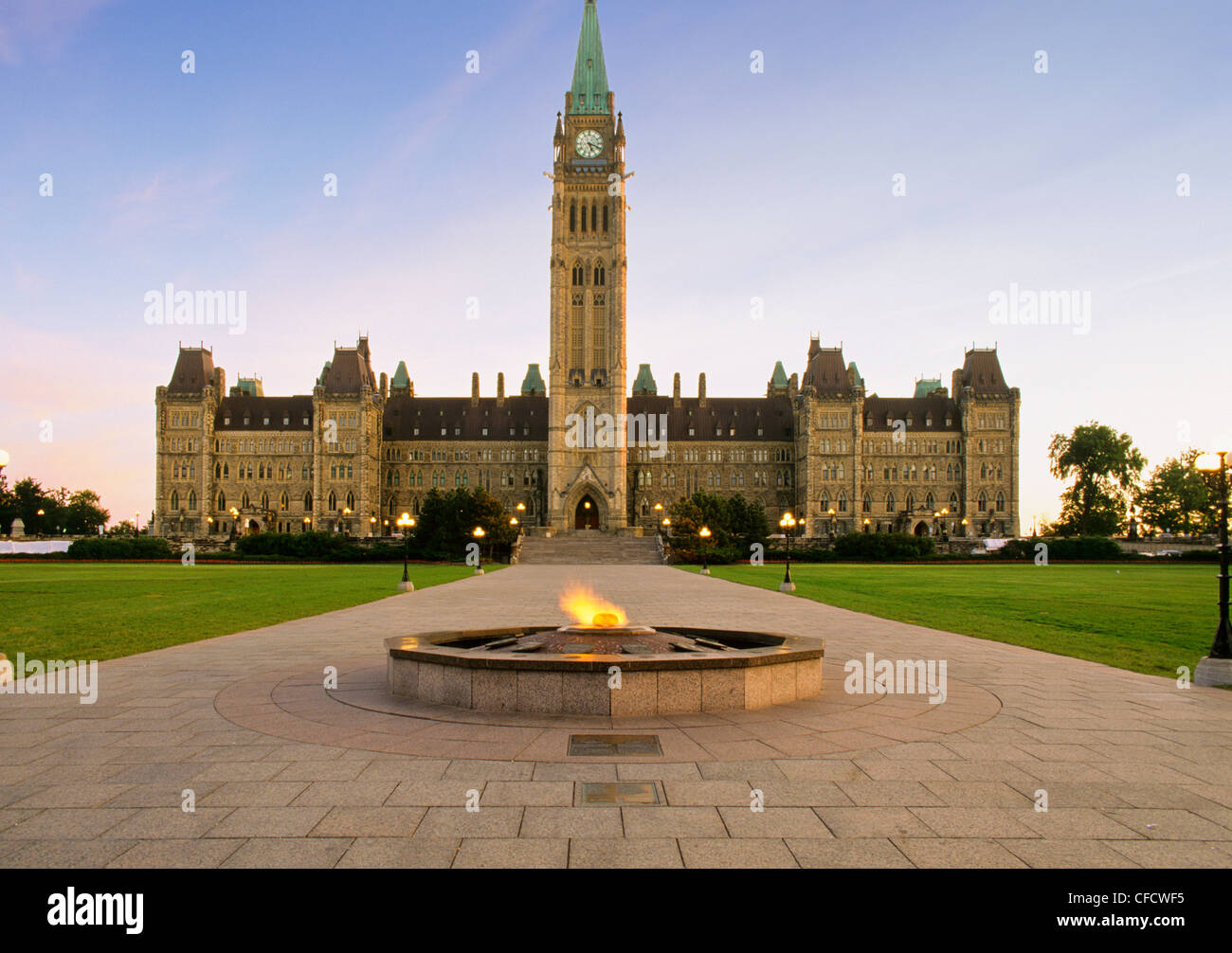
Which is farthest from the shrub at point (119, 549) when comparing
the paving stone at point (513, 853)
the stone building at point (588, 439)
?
the paving stone at point (513, 853)

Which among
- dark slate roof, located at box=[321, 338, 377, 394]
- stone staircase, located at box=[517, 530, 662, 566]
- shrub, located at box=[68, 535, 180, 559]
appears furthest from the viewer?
dark slate roof, located at box=[321, 338, 377, 394]

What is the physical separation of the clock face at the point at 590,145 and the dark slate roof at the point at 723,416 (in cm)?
3149

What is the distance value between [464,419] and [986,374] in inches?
2599

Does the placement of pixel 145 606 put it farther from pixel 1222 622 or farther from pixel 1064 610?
pixel 1064 610

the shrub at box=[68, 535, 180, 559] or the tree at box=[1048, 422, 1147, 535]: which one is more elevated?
the tree at box=[1048, 422, 1147, 535]

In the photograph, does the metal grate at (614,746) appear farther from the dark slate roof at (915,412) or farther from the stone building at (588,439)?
the dark slate roof at (915,412)

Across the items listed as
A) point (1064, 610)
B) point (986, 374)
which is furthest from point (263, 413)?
point (1064, 610)

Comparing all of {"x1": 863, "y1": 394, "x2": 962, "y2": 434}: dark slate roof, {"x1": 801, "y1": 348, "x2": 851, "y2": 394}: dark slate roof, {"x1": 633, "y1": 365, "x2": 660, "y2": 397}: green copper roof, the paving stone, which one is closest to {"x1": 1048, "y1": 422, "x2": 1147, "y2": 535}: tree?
{"x1": 863, "y1": 394, "x2": 962, "y2": 434}: dark slate roof

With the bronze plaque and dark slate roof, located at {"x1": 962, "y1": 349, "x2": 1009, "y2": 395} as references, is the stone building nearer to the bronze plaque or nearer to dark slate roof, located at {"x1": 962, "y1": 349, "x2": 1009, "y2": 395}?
dark slate roof, located at {"x1": 962, "y1": 349, "x2": 1009, "y2": 395}

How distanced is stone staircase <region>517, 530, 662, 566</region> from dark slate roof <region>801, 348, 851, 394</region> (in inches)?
1408

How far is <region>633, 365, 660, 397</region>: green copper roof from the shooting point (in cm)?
11862

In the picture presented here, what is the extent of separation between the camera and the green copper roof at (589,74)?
9262cm
